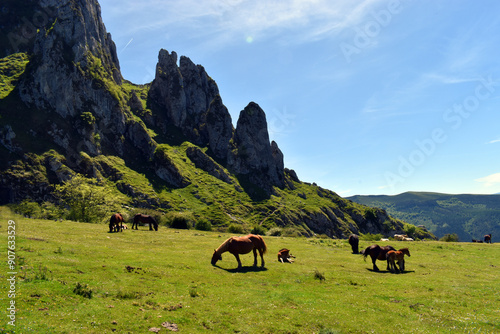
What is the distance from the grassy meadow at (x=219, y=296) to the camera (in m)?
13.2

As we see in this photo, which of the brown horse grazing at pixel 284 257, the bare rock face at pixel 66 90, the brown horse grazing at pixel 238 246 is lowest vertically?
the brown horse grazing at pixel 284 257

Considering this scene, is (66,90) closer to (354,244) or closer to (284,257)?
(284,257)

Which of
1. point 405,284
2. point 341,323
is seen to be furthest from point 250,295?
point 405,284

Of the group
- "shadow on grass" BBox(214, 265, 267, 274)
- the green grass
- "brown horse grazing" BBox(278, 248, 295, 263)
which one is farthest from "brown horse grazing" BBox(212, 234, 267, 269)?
the green grass

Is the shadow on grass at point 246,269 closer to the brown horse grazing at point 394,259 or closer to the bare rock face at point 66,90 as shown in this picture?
the brown horse grazing at point 394,259

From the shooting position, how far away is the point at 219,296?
707 inches

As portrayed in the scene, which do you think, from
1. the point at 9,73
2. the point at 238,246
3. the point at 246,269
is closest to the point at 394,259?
the point at 246,269

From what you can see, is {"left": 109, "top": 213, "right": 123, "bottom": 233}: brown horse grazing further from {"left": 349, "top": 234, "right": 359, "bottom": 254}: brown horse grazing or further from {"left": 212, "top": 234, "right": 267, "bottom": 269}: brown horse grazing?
{"left": 349, "top": 234, "right": 359, "bottom": 254}: brown horse grazing

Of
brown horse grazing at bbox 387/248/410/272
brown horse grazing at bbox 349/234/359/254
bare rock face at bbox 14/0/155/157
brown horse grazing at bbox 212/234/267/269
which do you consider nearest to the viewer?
brown horse grazing at bbox 212/234/267/269

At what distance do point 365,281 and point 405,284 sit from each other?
11.5ft

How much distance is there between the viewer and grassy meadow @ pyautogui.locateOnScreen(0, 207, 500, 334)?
1320 cm

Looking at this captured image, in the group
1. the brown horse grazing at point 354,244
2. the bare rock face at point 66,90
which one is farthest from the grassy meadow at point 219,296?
the bare rock face at point 66,90

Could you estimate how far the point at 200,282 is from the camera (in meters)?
20.8

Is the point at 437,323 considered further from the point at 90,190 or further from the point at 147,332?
the point at 90,190
